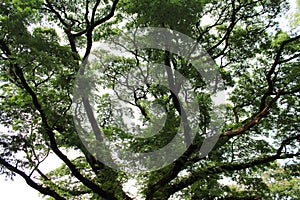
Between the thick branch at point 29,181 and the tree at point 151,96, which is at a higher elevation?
the tree at point 151,96

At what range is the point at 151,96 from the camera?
12391mm

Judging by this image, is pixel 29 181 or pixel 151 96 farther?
pixel 151 96

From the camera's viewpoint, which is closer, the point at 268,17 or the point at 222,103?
the point at 268,17

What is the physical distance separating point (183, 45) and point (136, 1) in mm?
2230

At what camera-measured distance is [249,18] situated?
36.7 ft

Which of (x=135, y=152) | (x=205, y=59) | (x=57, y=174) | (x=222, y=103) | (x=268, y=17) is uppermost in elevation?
(x=268, y=17)

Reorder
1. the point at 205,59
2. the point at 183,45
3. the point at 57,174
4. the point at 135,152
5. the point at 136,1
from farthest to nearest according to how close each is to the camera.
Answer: the point at 57,174 < the point at 205,59 < the point at 183,45 < the point at 136,1 < the point at 135,152

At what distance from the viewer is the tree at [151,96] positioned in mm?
8672

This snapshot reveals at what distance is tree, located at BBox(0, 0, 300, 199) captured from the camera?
8.67 metres

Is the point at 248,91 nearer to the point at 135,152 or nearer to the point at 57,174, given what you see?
the point at 135,152

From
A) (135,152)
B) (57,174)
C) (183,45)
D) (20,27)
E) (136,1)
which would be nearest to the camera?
(20,27)

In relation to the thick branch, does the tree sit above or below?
above

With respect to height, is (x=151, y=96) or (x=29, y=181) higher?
(x=151, y=96)

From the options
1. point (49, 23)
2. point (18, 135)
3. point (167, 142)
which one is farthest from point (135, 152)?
point (49, 23)
